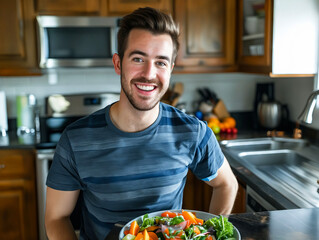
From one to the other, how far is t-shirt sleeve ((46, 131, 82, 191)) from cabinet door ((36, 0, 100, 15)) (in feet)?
5.24

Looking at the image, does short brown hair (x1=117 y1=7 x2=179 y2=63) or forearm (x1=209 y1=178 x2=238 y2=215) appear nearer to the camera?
short brown hair (x1=117 y1=7 x2=179 y2=63)

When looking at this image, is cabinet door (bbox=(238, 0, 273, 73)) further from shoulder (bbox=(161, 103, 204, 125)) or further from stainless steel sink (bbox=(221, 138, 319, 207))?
shoulder (bbox=(161, 103, 204, 125))

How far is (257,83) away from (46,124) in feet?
5.88

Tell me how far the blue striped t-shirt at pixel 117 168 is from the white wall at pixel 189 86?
5.25 ft

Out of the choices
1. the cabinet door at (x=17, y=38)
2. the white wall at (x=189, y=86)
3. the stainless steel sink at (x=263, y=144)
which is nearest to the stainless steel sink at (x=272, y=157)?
the stainless steel sink at (x=263, y=144)

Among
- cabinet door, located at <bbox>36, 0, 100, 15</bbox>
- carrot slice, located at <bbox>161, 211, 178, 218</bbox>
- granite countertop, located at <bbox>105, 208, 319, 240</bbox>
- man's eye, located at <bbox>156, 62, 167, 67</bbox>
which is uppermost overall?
cabinet door, located at <bbox>36, 0, 100, 15</bbox>

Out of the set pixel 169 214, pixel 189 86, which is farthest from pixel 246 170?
pixel 189 86

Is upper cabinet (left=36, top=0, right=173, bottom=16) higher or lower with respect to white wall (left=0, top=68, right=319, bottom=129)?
higher

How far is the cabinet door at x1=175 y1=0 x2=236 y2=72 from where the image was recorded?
2.71 metres

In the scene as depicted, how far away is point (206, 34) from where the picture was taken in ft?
9.04

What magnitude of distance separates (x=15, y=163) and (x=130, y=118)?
1.54m

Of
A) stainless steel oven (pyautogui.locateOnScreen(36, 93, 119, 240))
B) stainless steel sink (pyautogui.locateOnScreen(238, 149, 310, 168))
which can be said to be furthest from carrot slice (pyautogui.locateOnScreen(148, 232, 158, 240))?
stainless steel oven (pyautogui.locateOnScreen(36, 93, 119, 240))

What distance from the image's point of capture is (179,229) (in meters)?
0.90

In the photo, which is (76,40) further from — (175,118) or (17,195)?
(175,118)
